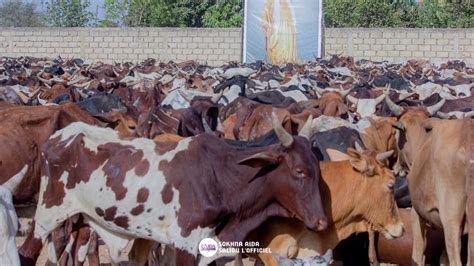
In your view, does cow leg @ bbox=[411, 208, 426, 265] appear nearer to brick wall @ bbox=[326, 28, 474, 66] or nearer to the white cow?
the white cow

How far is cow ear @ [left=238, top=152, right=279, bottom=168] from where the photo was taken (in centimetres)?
634

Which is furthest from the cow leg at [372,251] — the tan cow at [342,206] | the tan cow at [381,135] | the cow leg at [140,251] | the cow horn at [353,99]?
the cow horn at [353,99]

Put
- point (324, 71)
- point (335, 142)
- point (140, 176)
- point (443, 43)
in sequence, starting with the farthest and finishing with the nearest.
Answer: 1. point (443, 43)
2. point (324, 71)
3. point (335, 142)
4. point (140, 176)

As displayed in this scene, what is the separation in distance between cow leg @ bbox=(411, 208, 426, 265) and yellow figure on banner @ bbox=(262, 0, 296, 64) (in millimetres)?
29699

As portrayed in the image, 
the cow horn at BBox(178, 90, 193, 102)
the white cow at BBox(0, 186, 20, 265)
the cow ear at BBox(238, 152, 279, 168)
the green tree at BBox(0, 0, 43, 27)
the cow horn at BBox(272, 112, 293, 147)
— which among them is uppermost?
the cow horn at BBox(272, 112, 293, 147)

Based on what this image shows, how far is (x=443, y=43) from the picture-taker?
4097 cm

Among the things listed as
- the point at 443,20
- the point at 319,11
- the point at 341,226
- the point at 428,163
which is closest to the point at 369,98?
the point at 428,163

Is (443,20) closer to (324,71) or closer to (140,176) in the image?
→ (324,71)

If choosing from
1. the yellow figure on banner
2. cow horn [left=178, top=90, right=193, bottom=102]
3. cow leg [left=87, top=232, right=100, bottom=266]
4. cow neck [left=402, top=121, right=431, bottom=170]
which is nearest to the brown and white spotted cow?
cow leg [left=87, top=232, right=100, bottom=266]

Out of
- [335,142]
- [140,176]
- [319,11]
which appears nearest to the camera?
[140,176]

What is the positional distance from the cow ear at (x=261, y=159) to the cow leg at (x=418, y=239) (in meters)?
2.13

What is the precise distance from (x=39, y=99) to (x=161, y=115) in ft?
15.6

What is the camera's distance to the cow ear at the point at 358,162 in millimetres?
6719

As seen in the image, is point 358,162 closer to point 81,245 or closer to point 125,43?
point 81,245
